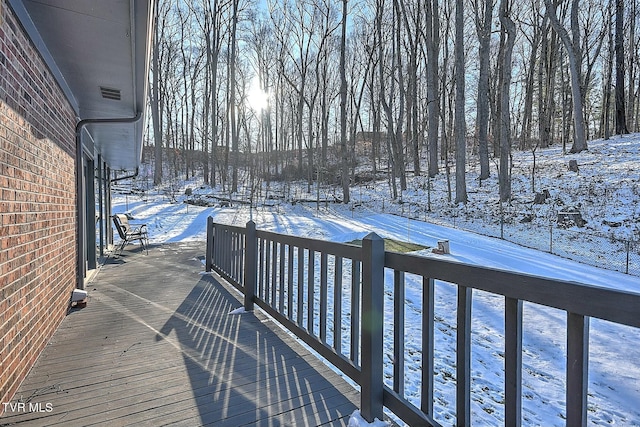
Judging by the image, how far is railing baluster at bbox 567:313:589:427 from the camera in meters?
1.10

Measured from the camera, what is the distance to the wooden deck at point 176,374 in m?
1.99

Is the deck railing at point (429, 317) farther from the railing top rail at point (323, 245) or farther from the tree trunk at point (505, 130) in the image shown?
the tree trunk at point (505, 130)

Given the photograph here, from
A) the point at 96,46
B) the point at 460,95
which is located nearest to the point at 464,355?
the point at 96,46

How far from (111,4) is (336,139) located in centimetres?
3157

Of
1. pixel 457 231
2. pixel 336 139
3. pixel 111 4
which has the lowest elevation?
pixel 457 231

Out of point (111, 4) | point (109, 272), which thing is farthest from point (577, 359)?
point (109, 272)

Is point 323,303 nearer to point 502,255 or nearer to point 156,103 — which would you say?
point 502,255

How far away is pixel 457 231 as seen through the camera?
33.2 feet

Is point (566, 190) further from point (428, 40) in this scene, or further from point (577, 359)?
point (577, 359)

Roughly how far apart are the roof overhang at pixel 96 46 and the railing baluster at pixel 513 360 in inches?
95.5

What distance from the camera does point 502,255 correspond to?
7363 millimetres

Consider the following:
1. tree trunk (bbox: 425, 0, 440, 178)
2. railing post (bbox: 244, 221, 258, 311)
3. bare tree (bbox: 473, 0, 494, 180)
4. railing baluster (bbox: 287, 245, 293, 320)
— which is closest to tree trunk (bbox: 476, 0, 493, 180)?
bare tree (bbox: 473, 0, 494, 180)

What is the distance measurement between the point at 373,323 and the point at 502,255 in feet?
21.1

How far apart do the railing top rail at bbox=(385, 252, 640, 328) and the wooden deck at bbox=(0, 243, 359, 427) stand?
105cm
